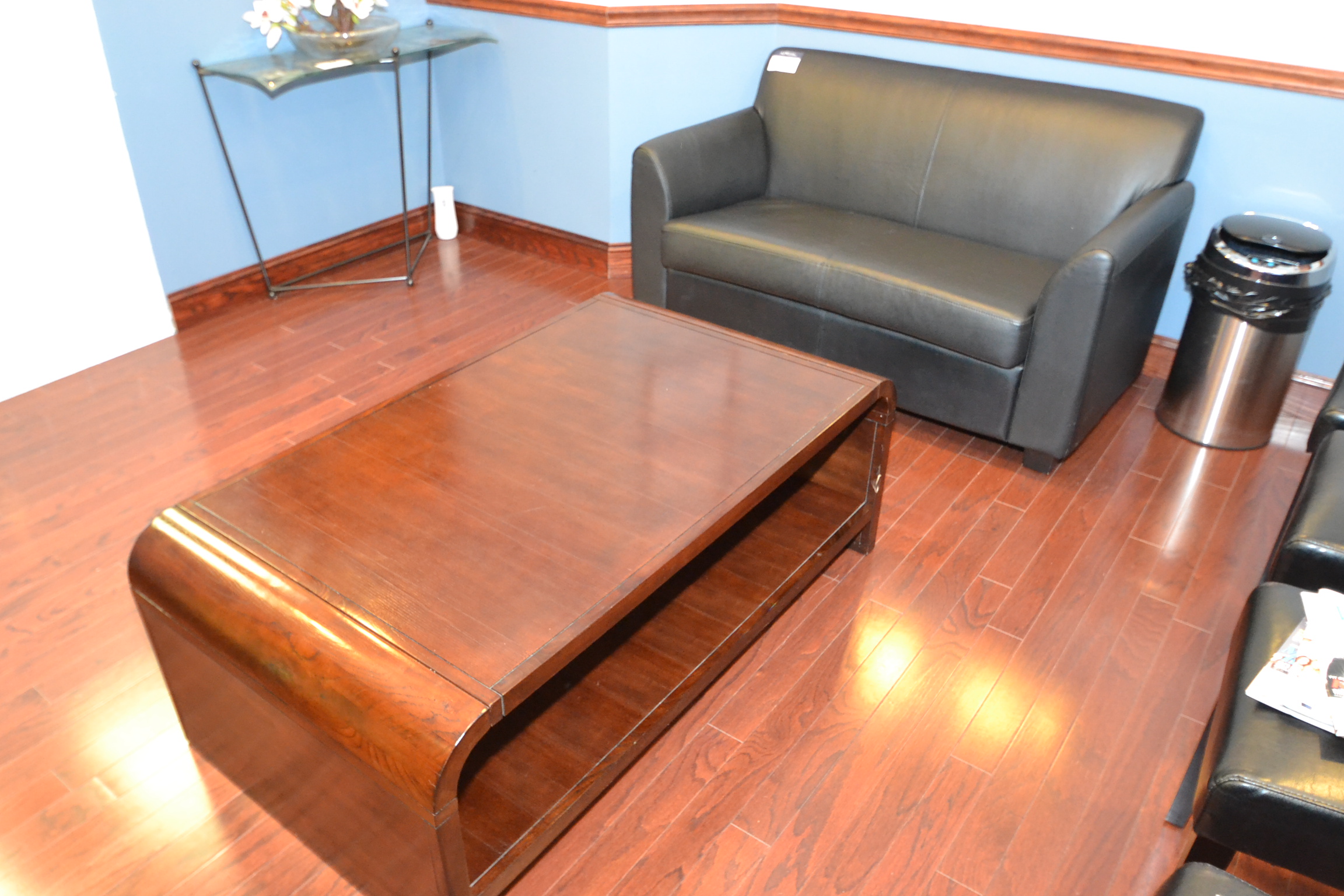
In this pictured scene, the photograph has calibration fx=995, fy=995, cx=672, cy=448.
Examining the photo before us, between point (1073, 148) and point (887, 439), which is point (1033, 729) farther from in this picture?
point (1073, 148)

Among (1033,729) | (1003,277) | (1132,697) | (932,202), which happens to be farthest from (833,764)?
(932,202)

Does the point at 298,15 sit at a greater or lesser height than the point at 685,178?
greater

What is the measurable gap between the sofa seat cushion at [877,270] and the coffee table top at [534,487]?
0.57m

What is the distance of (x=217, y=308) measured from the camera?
343 centimetres

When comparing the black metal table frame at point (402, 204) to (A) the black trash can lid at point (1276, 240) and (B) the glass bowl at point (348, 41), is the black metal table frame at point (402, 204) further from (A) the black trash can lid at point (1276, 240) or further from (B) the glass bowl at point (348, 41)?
(A) the black trash can lid at point (1276, 240)

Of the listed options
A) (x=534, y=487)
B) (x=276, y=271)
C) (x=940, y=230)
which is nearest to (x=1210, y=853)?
(x=534, y=487)

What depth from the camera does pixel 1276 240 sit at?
253 cm

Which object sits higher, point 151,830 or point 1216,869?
point 1216,869

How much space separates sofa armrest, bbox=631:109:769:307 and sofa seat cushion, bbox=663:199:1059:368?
5 centimetres

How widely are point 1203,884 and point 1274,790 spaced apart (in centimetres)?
19

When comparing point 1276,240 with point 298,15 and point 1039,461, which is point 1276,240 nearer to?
point 1039,461

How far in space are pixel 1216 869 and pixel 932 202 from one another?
7.40 feet

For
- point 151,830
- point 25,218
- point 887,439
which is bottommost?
point 151,830

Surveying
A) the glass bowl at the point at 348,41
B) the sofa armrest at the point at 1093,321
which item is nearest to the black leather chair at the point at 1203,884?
the sofa armrest at the point at 1093,321
